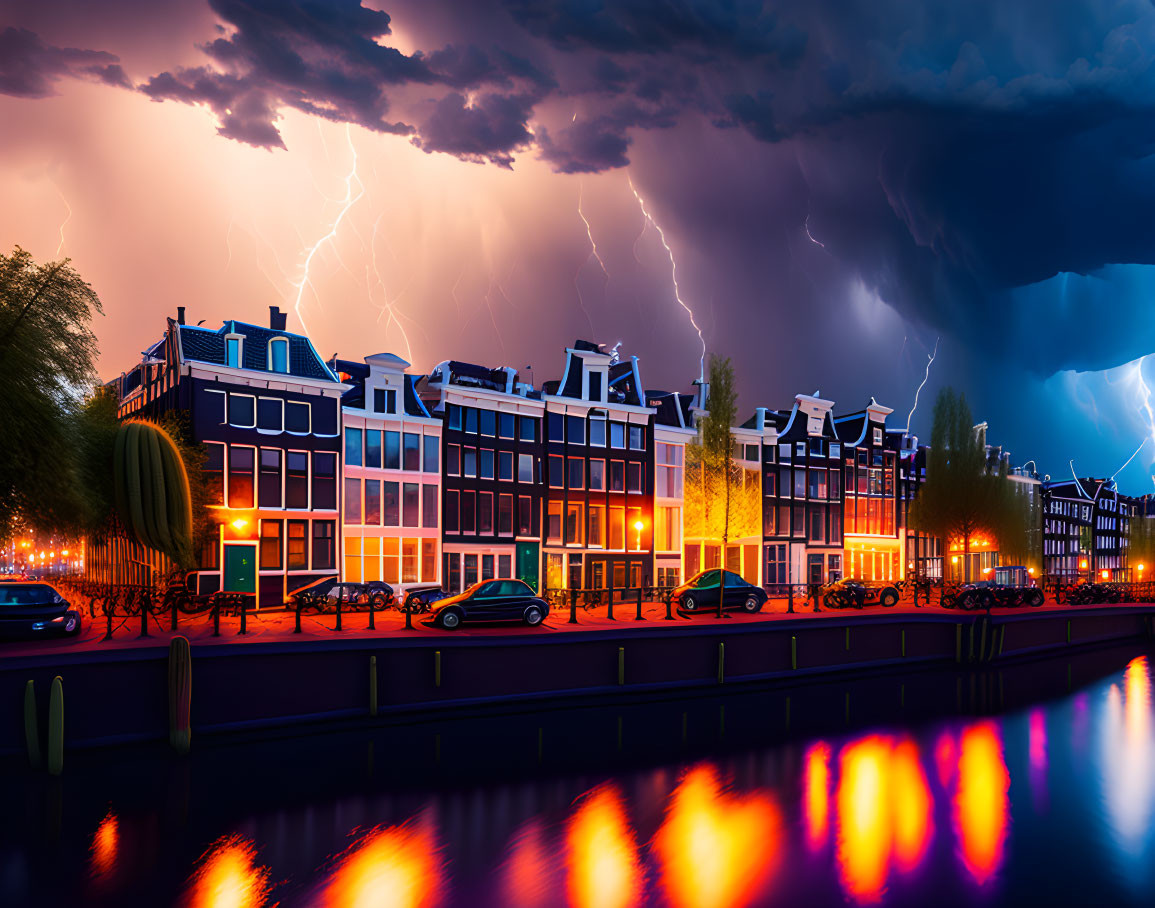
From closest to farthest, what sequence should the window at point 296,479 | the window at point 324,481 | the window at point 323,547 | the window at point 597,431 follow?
1. the window at point 296,479
2. the window at point 323,547
3. the window at point 324,481
4. the window at point 597,431

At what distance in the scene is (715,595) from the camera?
1427 inches

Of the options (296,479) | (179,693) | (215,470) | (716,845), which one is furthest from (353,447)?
(716,845)

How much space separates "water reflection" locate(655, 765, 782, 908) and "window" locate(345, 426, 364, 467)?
2420 cm

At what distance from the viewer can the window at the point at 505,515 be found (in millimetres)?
46688

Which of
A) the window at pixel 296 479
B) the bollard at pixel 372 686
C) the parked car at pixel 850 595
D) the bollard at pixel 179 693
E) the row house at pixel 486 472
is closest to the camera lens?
the bollard at pixel 179 693

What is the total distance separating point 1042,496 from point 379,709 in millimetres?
88854

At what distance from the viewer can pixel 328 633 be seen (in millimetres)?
27078

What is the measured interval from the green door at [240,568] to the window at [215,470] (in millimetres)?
2212

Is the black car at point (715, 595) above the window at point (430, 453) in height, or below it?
below

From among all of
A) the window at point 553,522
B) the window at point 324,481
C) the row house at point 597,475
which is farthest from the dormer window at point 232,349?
the window at point 553,522

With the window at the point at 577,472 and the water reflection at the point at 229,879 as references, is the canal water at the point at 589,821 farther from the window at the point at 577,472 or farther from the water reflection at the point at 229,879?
the window at the point at 577,472

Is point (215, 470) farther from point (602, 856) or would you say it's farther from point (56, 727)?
point (602, 856)

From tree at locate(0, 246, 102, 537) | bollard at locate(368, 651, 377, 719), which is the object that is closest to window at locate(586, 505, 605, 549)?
bollard at locate(368, 651, 377, 719)

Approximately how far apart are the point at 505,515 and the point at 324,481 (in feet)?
33.6
